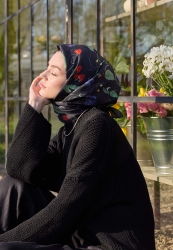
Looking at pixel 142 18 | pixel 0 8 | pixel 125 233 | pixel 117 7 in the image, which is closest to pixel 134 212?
pixel 125 233

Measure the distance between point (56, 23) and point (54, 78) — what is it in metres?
1.83

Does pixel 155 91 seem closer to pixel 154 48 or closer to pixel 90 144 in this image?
pixel 154 48

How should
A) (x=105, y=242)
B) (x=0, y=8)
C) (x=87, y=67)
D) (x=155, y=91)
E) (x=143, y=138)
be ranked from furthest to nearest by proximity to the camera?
(x=0, y=8), (x=143, y=138), (x=155, y=91), (x=87, y=67), (x=105, y=242)

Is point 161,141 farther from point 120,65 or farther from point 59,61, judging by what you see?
point 59,61

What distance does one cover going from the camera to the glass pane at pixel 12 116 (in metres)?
4.60

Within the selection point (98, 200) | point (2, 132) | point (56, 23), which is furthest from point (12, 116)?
point (98, 200)

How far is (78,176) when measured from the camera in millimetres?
1837

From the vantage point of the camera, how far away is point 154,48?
2822mm

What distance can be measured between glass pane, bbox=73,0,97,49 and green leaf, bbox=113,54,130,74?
0.86 feet

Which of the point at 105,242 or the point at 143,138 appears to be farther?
the point at 143,138

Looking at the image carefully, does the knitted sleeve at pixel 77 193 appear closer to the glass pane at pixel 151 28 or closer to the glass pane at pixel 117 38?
the glass pane at pixel 151 28

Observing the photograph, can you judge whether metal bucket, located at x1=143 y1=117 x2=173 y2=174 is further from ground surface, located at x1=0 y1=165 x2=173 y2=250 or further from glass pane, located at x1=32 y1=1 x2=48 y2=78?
glass pane, located at x1=32 y1=1 x2=48 y2=78

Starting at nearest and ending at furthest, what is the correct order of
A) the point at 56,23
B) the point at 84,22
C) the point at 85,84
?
the point at 85,84, the point at 84,22, the point at 56,23

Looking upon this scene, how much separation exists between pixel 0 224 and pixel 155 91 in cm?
109
